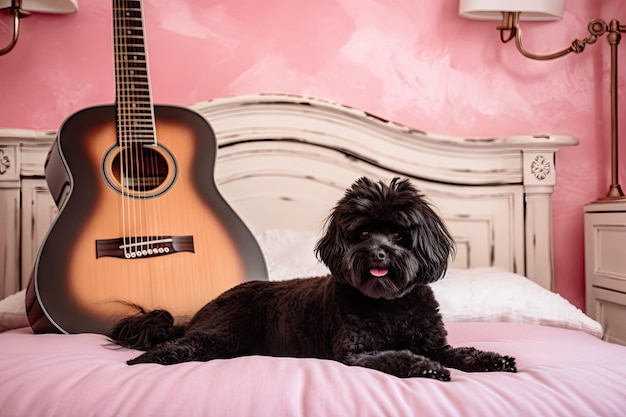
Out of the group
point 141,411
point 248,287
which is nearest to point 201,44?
point 248,287

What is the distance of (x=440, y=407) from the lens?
86cm

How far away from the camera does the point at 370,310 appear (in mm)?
1233

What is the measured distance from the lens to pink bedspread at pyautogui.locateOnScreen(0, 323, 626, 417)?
865mm

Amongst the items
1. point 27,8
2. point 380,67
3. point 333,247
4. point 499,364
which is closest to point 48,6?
point 27,8

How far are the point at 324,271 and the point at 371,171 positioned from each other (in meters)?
0.66

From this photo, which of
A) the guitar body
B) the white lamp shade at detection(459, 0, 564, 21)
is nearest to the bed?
the guitar body

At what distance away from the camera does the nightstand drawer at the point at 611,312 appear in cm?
226

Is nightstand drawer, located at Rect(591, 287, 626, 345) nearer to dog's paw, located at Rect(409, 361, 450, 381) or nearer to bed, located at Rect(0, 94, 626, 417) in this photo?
bed, located at Rect(0, 94, 626, 417)

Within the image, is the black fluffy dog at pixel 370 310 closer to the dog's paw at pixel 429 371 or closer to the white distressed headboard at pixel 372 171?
the dog's paw at pixel 429 371

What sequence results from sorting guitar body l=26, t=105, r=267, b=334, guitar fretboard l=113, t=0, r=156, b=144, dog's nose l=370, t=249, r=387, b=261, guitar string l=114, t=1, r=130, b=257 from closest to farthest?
dog's nose l=370, t=249, r=387, b=261 < guitar body l=26, t=105, r=267, b=334 < guitar string l=114, t=1, r=130, b=257 < guitar fretboard l=113, t=0, r=156, b=144

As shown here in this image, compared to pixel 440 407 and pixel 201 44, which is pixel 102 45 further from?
pixel 440 407

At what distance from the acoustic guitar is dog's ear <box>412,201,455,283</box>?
730 mm

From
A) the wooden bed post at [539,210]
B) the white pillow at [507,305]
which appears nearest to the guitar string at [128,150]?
the white pillow at [507,305]

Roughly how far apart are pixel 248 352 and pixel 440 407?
64cm
